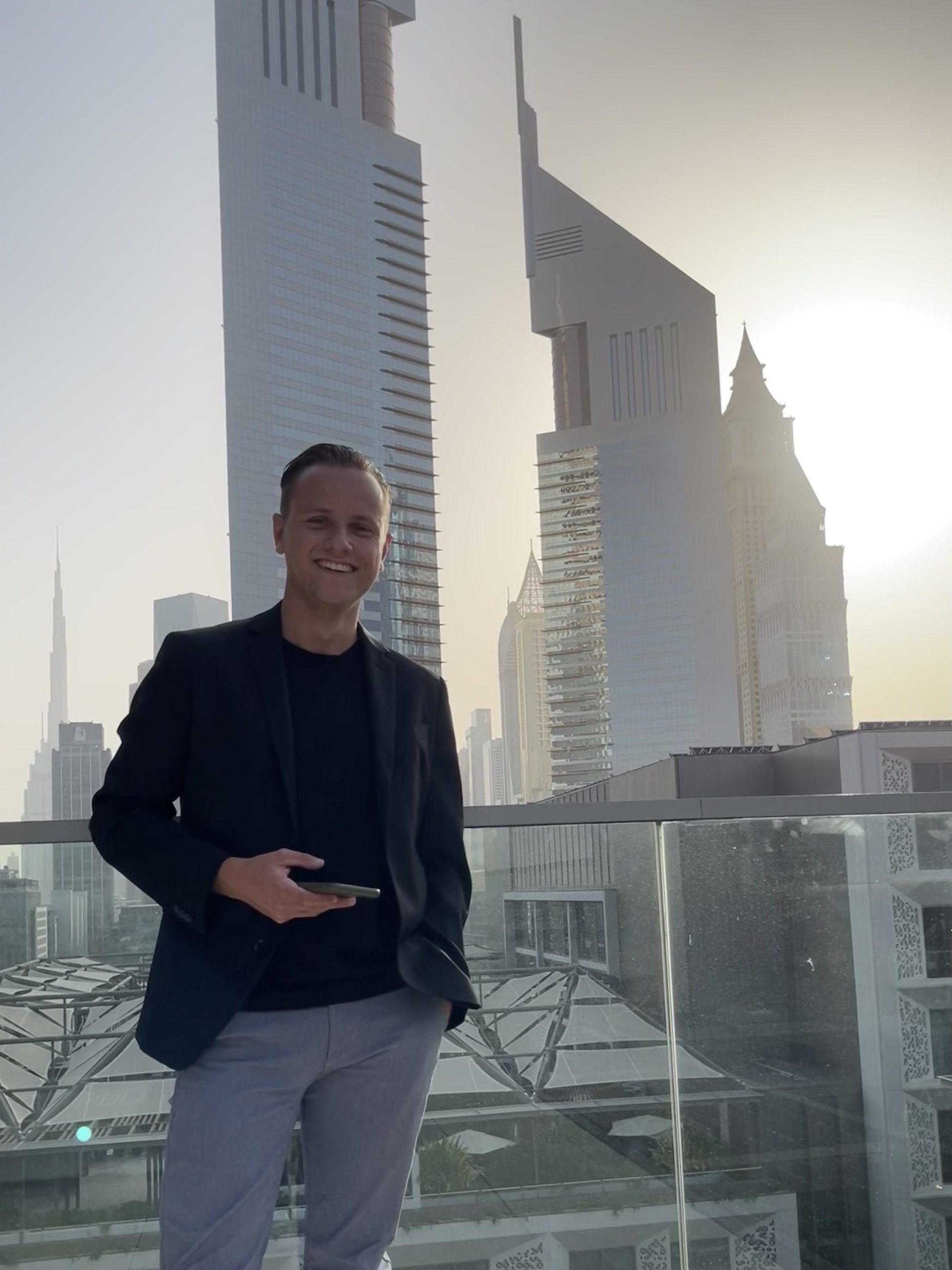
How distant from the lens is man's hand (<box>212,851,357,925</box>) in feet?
3.35

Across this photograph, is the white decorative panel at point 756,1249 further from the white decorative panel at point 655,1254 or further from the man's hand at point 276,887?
the man's hand at point 276,887

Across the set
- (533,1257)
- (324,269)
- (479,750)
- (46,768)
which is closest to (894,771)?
(533,1257)

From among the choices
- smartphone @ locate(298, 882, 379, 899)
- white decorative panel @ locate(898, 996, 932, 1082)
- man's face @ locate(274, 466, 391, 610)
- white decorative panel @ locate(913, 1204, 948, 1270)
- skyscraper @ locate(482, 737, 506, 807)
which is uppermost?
man's face @ locate(274, 466, 391, 610)

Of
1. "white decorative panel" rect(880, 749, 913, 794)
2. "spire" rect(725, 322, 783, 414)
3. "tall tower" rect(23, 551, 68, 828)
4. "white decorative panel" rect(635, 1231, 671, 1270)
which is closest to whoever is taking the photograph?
"white decorative panel" rect(635, 1231, 671, 1270)

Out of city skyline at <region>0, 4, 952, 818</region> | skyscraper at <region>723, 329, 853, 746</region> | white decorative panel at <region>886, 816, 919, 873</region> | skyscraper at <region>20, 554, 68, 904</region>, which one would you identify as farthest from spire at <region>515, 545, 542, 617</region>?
white decorative panel at <region>886, 816, 919, 873</region>

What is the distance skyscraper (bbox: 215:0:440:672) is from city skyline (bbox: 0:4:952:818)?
1.56 m

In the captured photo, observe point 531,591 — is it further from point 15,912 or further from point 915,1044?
point 15,912

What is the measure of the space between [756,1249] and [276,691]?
1.14 metres

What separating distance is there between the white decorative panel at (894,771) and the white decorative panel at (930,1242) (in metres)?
37.2

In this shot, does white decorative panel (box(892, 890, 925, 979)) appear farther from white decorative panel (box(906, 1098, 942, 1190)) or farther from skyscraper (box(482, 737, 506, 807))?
skyscraper (box(482, 737, 506, 807))

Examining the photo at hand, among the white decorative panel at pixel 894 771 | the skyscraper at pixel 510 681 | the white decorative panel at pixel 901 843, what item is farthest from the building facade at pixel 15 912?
the skyscraper at pixel 510 681

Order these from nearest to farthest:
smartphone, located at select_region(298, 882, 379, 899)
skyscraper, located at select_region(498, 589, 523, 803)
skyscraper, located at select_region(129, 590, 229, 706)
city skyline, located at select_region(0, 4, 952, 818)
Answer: smartphone, located at select_region(298, 882, 379, 899), city skyline, located at select_region(0, 4, 952, 818), skyscraper, located at select_region(129, 590, 229, 706), skyscraper, located at select_region(498, 589, 523, 803)

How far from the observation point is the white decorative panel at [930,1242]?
1743mm

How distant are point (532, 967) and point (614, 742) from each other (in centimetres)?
7094
